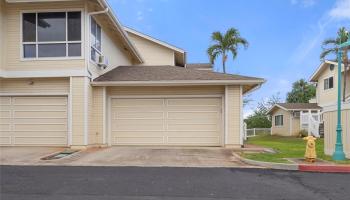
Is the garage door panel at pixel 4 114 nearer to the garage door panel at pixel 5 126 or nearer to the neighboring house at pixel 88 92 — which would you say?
the neighboring house at pixel 88 92

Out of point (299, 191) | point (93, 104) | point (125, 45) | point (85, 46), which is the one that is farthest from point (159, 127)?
point (299, 191)

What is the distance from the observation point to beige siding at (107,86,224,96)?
1711cm

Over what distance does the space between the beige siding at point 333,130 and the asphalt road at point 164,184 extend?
3197mm

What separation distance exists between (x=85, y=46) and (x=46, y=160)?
503 cm

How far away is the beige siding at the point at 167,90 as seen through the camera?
17109mm

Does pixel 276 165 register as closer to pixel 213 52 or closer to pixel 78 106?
pixel 78 106

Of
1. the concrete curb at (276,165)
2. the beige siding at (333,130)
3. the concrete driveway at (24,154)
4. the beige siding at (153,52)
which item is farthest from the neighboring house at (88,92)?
the beige siding at (153,52)

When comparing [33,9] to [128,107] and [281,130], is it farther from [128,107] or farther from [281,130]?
[281,130]

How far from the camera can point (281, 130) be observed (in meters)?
40.6

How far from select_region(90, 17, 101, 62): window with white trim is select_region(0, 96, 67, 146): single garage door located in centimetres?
228

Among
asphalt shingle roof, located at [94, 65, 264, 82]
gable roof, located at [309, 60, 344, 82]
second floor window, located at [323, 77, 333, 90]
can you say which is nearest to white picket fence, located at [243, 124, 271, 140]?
gable roof, located at [309, 60, 344, 82]

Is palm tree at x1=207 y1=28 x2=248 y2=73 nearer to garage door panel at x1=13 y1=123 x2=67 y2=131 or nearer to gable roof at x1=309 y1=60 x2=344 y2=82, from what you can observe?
gable roof at x1=309 y1=60 x2=344 y2=82

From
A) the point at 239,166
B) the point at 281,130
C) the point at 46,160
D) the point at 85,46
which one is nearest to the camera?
the point at 239,166

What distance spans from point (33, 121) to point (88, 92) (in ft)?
8.16
